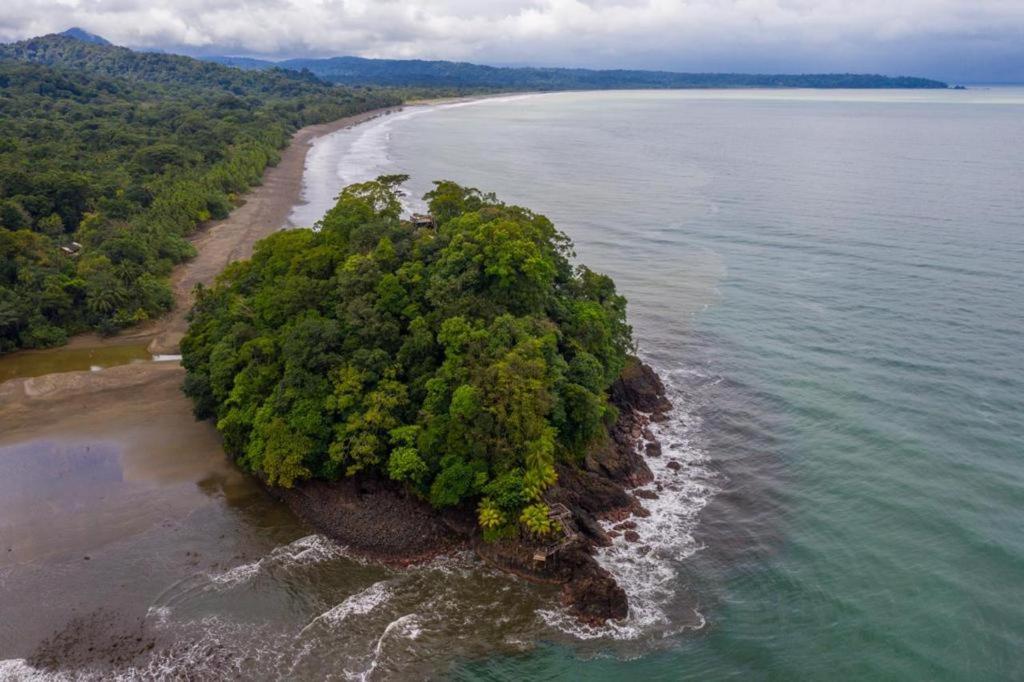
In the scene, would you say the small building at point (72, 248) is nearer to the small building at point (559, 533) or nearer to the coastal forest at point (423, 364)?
the coastal forest at point (423, 364)

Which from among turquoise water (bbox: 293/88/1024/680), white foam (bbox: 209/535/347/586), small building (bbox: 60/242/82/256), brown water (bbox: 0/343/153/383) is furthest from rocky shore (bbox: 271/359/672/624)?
small building (bbox: 60/242/82/256)

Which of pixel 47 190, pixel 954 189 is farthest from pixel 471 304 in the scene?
pixel 954 189

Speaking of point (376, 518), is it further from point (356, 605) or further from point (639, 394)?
point (639, 394)

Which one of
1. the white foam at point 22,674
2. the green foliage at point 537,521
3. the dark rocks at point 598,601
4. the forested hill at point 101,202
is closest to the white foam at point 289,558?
the white foam at point 22,674

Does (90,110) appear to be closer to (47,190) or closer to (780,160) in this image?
(47,190)

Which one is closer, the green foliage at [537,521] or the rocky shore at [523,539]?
the rocky shore at [523,539]

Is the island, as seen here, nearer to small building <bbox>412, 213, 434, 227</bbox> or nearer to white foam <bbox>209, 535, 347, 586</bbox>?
white foam <bbox>209, 535, 347, 586</bbox>
